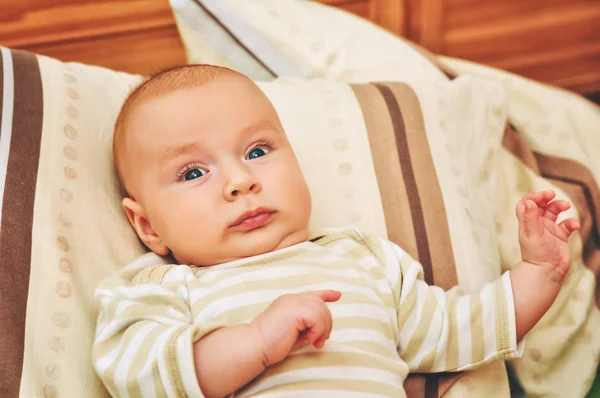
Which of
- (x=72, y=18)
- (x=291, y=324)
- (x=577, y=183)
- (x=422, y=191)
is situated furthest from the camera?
(x=72, y=18)

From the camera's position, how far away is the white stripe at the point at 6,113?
33.0 inches

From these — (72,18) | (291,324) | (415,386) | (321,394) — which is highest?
(72,18)

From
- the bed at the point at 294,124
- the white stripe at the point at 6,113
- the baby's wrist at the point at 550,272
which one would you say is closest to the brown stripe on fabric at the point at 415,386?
the bed at the point at 294,124

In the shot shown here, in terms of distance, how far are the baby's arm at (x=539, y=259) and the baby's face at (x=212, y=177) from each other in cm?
30

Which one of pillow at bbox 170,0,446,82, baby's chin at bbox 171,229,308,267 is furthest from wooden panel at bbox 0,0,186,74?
baby's chin at bbox 171,229,308,267

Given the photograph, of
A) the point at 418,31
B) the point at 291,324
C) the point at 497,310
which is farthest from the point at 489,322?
the point at 418,31

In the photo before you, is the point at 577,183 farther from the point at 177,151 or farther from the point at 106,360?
the point at 106,360

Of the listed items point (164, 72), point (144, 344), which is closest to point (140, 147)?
point (164, 72)

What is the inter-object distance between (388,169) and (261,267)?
12.4 inches

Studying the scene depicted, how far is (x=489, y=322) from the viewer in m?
0.85

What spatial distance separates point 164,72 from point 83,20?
499 millimetres

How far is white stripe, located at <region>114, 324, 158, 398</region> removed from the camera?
0.70m

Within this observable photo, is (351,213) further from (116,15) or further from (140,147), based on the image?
(116,15)

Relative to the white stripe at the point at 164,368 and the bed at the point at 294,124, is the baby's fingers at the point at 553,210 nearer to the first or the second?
the bed at the point at 294,124
